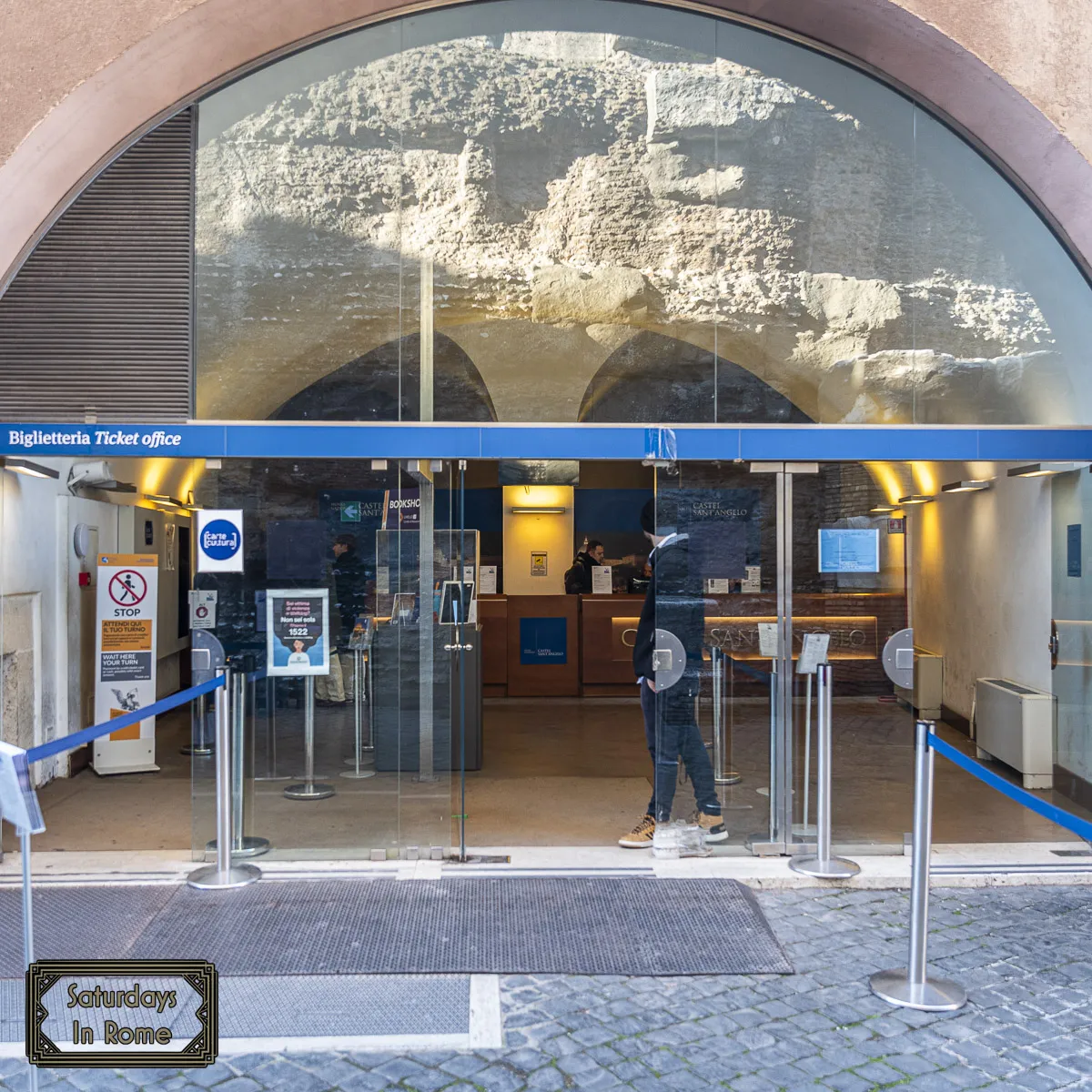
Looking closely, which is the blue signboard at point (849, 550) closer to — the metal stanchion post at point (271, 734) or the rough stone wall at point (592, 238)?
the rough stone wall at point (592, 238)

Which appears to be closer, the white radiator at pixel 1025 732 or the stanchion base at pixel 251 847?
the stanchion base at pixel 251 847

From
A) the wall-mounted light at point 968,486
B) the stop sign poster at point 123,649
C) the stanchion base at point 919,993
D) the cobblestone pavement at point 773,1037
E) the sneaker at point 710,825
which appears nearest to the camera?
the cobblestone pavement at point 773,1037

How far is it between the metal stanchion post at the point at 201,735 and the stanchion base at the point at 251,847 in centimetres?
52

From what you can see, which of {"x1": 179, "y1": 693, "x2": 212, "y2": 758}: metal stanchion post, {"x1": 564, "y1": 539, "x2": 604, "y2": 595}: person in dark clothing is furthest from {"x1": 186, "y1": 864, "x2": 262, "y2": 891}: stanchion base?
{"x1": 564, "y1": 539, "x2": 604, "y2": 595}: person in dark clothing

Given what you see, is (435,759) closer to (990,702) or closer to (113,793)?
(113,793)

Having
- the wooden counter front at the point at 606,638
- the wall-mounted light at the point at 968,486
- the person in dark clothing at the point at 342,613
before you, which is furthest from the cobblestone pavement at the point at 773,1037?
the wooden counter front at the point at 606,638

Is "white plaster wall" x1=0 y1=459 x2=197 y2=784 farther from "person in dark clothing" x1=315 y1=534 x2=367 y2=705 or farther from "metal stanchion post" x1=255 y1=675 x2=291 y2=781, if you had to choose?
"metal stanchion post" x1=255 y1=675 x2=291 y2=781

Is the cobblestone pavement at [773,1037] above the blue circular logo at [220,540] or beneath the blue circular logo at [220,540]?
beneath

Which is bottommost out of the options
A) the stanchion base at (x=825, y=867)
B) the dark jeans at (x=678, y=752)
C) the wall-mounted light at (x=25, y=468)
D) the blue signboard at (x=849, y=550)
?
the stanchion base at (x=825, y=867)

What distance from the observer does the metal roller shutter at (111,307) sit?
620 centimetres

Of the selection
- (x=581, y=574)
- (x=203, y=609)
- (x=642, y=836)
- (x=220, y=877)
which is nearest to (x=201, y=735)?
(x=203, y=609)

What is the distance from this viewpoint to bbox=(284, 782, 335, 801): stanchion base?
6.28 meters

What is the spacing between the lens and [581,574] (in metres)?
13.9

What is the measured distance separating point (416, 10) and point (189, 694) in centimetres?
422
